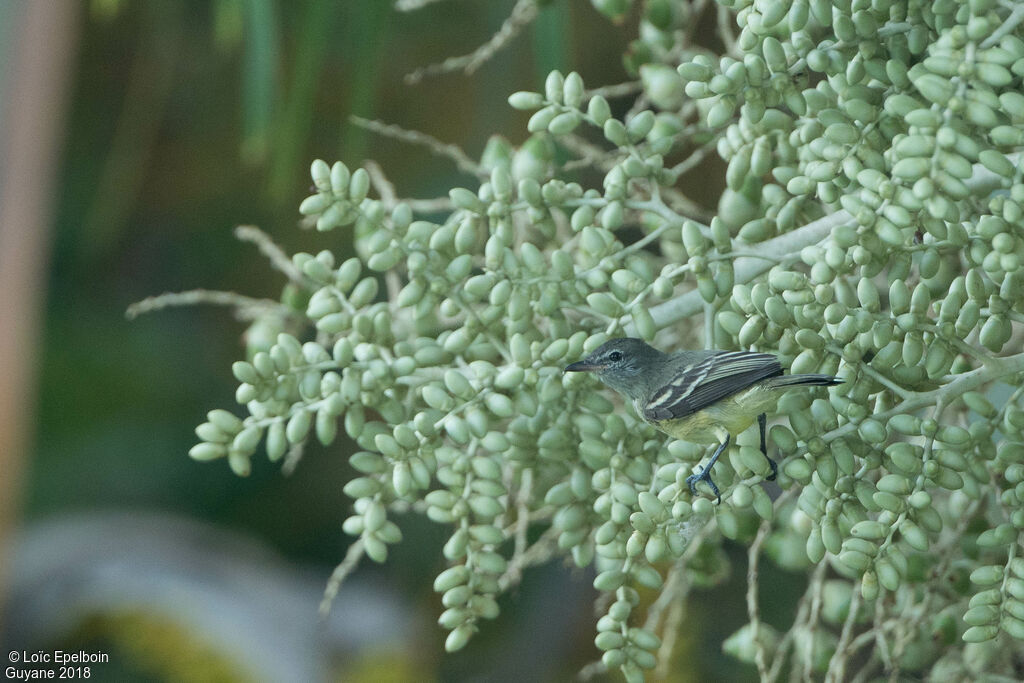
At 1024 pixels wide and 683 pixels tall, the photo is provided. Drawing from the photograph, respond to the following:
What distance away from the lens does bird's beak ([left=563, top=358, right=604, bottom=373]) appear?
0.54 meters

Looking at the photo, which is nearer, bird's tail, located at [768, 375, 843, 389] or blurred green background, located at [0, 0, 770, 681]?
bird's tail, located at [768, 375, 843, 389]

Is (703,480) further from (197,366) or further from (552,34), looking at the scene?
(197,366)

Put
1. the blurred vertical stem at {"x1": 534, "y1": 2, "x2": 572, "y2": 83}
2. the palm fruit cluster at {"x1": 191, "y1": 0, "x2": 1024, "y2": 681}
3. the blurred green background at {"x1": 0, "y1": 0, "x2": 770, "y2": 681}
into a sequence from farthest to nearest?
1. the blurred green background at {"x1": 0, "y1": 0, "x2": 770, "y2": 681}
2. the blurred vertical stem at {"x1": 534, "y1": 2, "x2": 572, "y2": 83}
3. the palm fruit cluster at {"x1": 191, "y1": 0, "x2": 1024, "y2": 681}

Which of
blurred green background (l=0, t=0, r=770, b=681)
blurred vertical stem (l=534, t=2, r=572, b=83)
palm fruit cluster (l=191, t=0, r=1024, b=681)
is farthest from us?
blurred green background (l=0, t=0, r=770, b=681)

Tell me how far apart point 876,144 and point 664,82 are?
23 cm

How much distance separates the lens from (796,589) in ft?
3.90

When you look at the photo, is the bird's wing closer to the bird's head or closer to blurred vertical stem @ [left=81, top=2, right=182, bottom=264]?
the bird's head

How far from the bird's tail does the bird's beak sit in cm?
10

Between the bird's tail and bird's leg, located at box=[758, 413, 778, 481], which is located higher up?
the bird's tail

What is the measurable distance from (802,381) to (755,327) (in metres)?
0.04

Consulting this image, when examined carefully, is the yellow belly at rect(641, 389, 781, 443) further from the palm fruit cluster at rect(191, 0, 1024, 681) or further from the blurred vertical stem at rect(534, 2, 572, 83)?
the blurred vertical stem at rect(534, 2, 572, 83)

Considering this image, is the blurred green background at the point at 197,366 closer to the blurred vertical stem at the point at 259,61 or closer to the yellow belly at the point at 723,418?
the blurred vertical stem at the point at 259,61

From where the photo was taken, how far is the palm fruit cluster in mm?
476

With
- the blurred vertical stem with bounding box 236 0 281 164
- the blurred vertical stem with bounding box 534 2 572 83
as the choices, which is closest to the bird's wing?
the blurred vertical stem with bounding box 534 2 572 83
